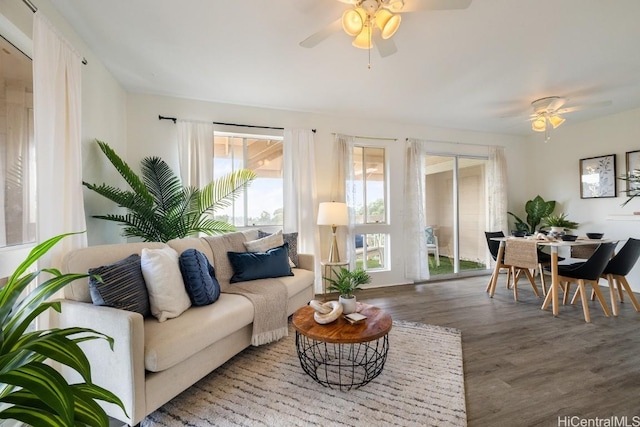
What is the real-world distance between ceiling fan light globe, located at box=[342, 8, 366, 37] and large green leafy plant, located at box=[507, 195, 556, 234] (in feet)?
15.8

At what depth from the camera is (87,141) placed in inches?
95.2

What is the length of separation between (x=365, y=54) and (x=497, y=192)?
3875mm

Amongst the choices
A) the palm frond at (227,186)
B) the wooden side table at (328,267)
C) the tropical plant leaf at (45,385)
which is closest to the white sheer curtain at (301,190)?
the wooden side table at (328,267)

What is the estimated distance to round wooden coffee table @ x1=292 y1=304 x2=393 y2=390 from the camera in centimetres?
169

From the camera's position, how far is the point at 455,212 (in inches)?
196

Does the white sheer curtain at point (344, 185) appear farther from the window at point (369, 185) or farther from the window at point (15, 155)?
the window at point (15, 155)

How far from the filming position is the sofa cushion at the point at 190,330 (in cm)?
150

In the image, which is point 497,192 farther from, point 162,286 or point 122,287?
point 122,287

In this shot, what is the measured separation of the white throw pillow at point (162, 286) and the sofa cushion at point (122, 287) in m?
0.04

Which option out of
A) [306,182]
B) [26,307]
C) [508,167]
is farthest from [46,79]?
[508,167]

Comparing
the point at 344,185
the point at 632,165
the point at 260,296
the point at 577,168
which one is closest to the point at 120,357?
the point at 260,296

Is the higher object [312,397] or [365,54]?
[365,54]

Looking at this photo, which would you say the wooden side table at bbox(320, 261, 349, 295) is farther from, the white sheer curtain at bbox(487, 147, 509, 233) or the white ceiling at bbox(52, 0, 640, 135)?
the white sheer curtain at bbox(487, 147, 509, 233)

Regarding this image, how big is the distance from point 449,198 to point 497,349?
10.4 ft
